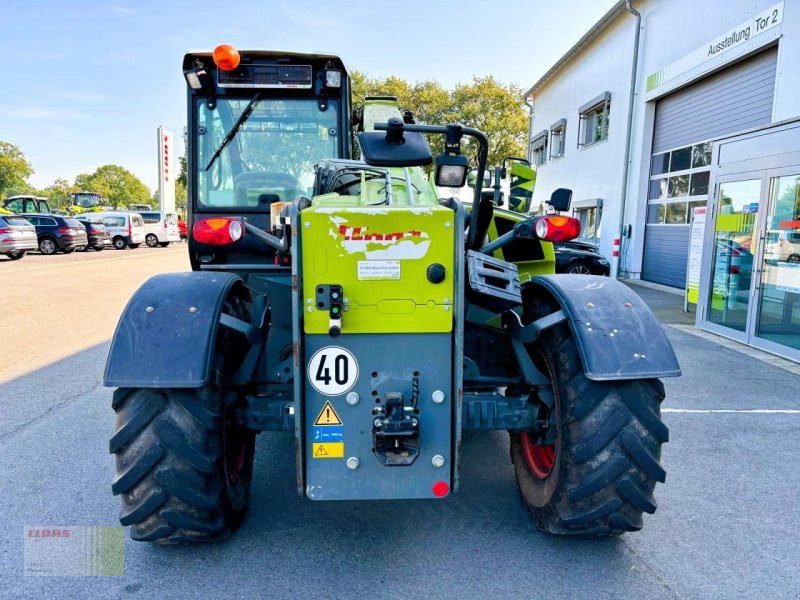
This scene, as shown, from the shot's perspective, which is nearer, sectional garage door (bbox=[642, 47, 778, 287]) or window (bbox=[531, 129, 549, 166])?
sectional garage door (bbox=[642, 47, 778, 287])

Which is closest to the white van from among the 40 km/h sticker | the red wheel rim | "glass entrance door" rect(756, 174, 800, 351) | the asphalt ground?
the asphalt ground

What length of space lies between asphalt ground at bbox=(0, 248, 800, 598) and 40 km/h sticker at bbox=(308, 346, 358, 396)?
89 centimetres

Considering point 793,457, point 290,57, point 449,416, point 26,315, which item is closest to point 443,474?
point 449,416

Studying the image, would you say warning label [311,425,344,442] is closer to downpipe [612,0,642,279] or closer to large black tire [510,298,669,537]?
large black tire [510,298,669,537]

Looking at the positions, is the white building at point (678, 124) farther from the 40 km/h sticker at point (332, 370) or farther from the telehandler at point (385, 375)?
the 40 km/h sticker at point (332, 370)

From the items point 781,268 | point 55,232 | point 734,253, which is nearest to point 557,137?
point 734,253

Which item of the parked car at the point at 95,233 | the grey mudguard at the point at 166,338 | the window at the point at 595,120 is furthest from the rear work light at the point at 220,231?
the parked car at the point at 95,233

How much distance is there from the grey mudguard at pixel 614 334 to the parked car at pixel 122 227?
96.6 feet

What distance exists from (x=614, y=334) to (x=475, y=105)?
3099cm

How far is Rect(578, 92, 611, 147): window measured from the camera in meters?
17.6

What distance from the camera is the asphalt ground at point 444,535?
101 inches

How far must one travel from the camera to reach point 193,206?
15.3ft

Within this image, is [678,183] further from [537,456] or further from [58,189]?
[58,189]

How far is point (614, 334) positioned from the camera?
2.61 m
